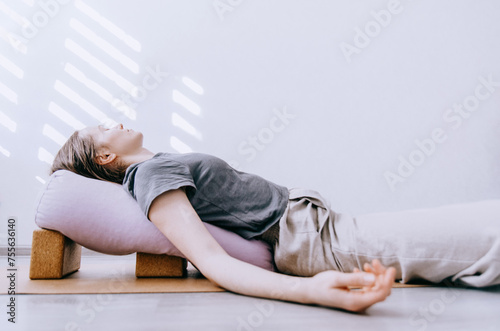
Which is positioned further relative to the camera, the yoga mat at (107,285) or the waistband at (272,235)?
the waistband at (272,235)

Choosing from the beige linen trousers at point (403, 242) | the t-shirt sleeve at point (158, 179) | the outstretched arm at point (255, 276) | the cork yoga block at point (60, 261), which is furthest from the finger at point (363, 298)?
the cork yoga block at point (60, 261)

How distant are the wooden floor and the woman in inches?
1.6

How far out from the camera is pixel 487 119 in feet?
7.57

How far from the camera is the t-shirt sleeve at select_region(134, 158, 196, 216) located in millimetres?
878

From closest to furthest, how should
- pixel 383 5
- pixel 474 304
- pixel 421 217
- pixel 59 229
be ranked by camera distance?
1. pixel 474 304
2. pixel 421 217
3. pixel 59 229
4. pixel 383 5

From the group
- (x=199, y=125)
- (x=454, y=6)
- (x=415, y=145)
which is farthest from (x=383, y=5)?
(x=199, y=125)

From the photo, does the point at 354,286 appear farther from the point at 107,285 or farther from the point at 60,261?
the point at 60,261

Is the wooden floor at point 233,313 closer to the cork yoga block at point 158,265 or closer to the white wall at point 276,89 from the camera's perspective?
the cork yoga block at point 158,265

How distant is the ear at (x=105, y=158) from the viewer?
117cm

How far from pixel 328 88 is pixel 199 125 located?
80 cm

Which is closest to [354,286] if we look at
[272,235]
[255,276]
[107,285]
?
[255,276]

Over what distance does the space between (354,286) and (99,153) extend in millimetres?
878

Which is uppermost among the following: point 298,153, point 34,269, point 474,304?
point 298,153

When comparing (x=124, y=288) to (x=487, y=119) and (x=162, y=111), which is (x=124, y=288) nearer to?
(x=162, y=111)
